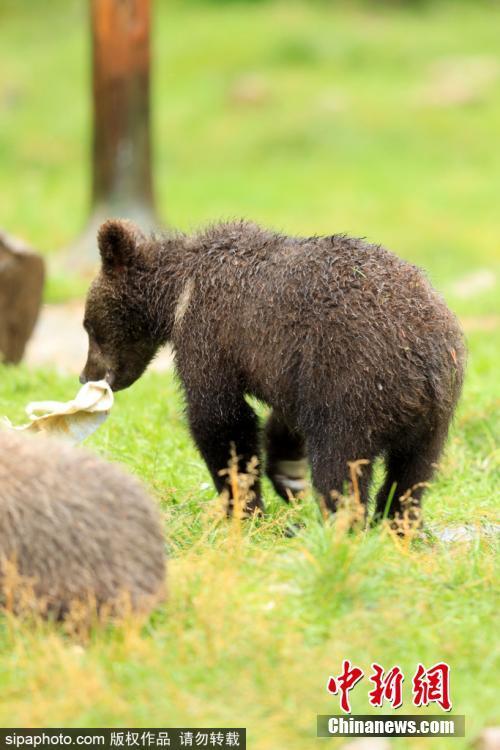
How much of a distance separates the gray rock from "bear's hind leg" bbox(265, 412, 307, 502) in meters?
3.62

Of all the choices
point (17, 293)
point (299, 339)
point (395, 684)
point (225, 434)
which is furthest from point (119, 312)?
point (17, 293)

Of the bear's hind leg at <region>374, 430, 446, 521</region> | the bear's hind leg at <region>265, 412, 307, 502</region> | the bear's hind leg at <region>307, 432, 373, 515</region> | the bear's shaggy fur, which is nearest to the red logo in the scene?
the bear's shaggy fur

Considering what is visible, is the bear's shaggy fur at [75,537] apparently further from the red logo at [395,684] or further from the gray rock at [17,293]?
the gray rock at [17,293]

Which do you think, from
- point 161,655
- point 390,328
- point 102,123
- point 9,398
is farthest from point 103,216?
point 161,655

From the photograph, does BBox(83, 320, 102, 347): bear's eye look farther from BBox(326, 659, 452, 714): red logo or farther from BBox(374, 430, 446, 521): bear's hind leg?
BBox(326, 659, 452, 714): red logo

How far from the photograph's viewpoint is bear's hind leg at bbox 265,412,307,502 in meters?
6.75

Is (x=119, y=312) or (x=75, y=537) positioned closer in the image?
(x=75, y=537)

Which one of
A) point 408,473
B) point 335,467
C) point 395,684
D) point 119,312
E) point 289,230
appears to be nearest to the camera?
point 395,684

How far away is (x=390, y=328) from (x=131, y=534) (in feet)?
5.24

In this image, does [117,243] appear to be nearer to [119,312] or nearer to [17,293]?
[119,312]

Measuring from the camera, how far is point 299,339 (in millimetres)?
5633

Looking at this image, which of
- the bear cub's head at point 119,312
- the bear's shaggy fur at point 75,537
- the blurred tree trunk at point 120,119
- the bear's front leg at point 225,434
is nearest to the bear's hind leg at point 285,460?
the bear's front leg at point 225,434

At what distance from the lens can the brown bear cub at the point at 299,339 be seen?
5.48 m

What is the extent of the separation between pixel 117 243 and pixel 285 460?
155cm
